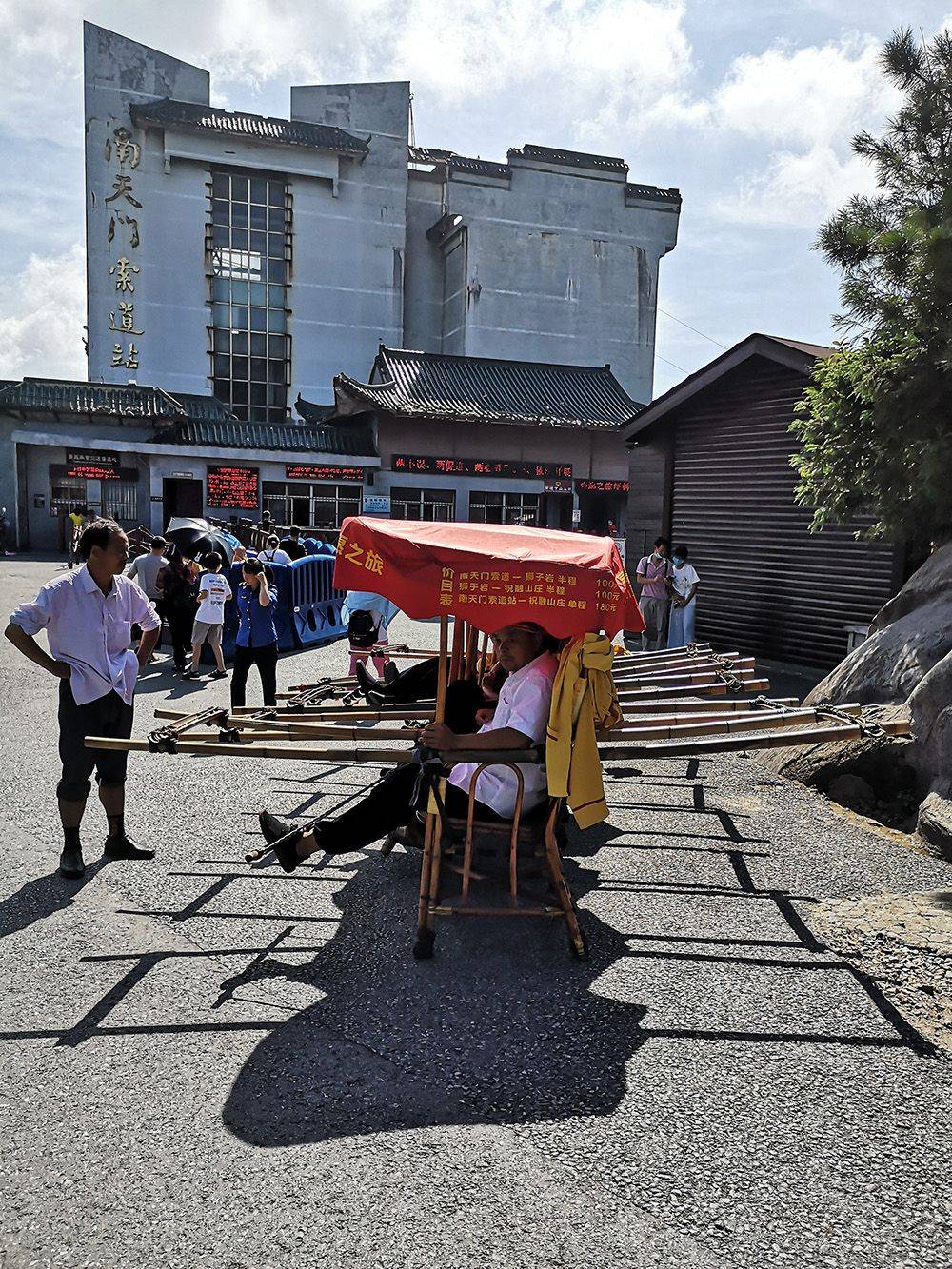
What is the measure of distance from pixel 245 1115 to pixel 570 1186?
48.1 inches

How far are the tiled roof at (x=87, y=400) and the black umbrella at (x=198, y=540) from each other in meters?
13.5

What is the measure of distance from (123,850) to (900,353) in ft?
28.2

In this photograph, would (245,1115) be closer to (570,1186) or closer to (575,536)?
(570,1186)

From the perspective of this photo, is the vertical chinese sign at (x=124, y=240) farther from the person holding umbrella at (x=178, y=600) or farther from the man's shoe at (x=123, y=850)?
the man's shoe at (x=123, y=850)

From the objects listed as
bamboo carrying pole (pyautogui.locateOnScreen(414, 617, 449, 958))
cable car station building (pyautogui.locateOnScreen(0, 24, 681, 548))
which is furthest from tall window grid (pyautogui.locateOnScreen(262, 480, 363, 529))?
bamboo carrying pole (pyautogui.locateOnScreen(414, 617, 449, 958))

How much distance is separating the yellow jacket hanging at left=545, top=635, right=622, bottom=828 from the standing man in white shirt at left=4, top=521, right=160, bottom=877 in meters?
2.84

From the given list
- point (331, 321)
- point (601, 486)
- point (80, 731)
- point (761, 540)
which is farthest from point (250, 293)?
point (80, 731)

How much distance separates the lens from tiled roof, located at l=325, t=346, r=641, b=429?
32219 mm

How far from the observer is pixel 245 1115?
133 inches

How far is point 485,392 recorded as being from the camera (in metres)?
34.2

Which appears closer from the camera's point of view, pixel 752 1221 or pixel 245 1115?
pixel 752 1221

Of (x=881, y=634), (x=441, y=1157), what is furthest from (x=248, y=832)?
(x=881, y=634)

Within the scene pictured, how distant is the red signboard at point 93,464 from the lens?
3309 centimetres

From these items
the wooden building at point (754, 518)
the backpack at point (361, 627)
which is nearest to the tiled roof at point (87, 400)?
the wooden building at point (754, 518)
